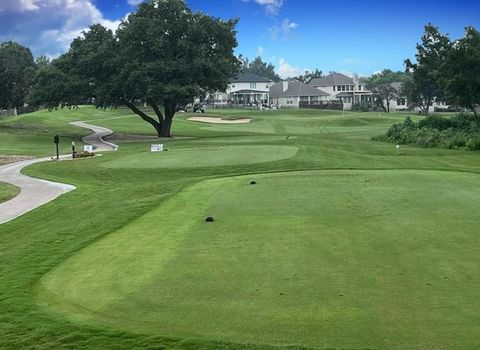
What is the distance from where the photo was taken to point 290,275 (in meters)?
7.77

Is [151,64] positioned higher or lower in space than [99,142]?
higher

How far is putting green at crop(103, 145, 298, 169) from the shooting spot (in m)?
27.5

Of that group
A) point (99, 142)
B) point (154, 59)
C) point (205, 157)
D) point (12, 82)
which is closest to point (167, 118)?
point (154, 59)

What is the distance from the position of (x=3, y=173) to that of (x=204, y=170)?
413 inches

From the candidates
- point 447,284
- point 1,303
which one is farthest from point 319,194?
point 1,303

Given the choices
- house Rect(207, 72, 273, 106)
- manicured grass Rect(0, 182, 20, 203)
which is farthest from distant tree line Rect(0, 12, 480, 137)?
house Rect(207, 72, 273, 106)

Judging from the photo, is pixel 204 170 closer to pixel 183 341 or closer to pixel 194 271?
pixel 194 271

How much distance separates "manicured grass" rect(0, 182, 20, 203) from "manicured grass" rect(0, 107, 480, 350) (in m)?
3.40

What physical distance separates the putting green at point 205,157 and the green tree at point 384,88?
354ft

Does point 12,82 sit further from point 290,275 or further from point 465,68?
point 290,275

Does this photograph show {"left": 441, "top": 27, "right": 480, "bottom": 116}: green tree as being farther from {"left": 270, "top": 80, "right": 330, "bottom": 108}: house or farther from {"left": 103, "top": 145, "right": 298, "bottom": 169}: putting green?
{"left": 270, "top": 80, "right": 330, "bottom": 108}: house

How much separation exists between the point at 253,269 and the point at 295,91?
150 metres

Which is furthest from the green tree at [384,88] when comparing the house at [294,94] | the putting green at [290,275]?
the putting green at [290,275]

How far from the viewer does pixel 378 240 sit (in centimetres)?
985
